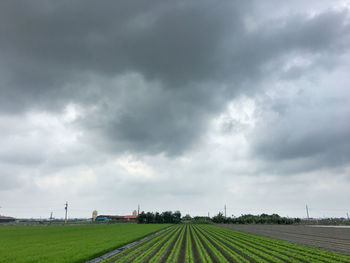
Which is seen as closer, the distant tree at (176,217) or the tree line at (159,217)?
the tree line at (159,217)

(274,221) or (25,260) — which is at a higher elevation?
(25,260)

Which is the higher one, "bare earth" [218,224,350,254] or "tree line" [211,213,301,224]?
"bare earth" [218,224,350,254]

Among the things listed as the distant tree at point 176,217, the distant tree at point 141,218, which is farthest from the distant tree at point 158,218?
the distant tree at point 176,217

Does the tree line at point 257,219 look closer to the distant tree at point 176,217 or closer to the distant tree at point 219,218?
the distant tree at point 219,218

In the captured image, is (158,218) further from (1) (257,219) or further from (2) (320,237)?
(2) (320,237)

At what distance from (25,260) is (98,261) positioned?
6.78 m

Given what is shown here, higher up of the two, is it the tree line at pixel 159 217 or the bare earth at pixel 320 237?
the bare earth at pixel 320 237

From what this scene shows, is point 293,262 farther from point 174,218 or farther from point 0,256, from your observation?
point 174,218

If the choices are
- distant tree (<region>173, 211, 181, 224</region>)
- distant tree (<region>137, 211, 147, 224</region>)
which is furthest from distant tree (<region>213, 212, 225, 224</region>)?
distant tree (<region>137, 211, 147, 224</region>)

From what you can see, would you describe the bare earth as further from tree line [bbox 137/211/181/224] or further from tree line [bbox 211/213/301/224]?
tree line [bbox 137/211/181/224]

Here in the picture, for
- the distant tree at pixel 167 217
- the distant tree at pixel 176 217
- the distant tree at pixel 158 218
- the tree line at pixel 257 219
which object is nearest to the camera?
the tree line at pixel 257 219

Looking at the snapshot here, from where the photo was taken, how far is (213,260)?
875 inches

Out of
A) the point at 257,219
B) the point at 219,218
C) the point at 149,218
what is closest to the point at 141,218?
the point at 149,218

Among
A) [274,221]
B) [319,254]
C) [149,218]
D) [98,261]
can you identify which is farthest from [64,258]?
[149,218]
